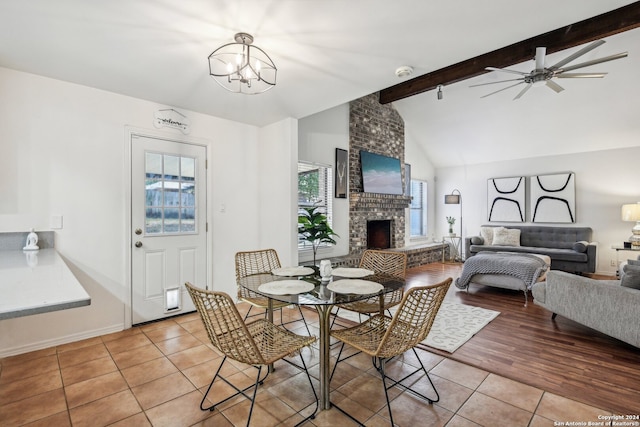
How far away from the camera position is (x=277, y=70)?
2.56m

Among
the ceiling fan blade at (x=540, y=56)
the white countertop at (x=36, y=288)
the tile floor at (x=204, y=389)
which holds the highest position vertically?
the ceiling fan blade at (x=540, y=56)

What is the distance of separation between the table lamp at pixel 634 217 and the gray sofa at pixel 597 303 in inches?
133

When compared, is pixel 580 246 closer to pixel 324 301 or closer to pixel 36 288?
pixel 324 301

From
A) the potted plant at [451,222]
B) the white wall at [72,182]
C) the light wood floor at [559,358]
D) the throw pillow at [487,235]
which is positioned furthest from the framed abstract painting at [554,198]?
the white wall at [72,182]

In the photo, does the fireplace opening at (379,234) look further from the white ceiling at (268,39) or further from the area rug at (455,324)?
the white ceiling at (268,39)

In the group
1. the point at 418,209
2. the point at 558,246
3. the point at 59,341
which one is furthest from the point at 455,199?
the point at 59,341

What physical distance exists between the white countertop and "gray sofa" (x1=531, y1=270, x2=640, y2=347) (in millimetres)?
3677

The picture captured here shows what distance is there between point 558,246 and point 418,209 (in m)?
2.97

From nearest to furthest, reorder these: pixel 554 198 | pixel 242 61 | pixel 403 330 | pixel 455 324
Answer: pixel 403 330 < pixel 242 61 < pixel 455 324 < pixel 554 198

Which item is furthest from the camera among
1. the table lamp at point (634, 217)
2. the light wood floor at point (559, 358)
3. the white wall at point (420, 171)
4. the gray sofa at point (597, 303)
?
the white wall at point (420, 171)

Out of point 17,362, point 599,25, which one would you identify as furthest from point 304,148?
point 17,362

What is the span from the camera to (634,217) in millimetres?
5219

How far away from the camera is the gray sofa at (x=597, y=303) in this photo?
2500 millimetres

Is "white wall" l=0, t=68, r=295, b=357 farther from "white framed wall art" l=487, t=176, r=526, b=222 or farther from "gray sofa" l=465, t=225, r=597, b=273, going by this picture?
"white framed wall art" l=487, t=176, r=526, b=222
